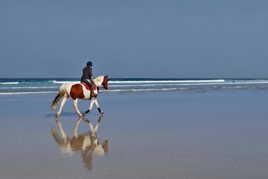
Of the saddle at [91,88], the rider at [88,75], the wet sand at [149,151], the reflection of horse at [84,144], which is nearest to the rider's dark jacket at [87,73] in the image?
the rider at [88,75]

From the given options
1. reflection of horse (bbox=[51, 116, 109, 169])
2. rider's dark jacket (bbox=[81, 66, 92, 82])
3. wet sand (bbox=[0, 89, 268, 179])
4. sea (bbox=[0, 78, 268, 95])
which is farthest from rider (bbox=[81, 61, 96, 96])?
sea (bbox=[0, 78, 268, 95])

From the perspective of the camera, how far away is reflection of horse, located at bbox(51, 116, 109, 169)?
257 inches

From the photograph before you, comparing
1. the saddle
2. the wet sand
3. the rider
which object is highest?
the rider

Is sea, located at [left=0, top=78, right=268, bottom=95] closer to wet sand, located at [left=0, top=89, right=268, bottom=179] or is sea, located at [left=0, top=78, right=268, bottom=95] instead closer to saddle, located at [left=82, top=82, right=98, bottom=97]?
saddle, located at [left=82, top=82, right=98, bottom=97]

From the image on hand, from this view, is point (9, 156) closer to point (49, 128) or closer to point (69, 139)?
point (69, 139)

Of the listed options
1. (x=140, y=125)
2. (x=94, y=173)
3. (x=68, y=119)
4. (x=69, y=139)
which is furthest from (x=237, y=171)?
(x=68, y=119)

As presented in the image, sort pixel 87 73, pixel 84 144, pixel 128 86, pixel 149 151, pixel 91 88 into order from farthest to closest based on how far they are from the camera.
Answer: pixel 128 86
pixel 91 88
pixel 87 73
pixel 84 144
pixel 149 151

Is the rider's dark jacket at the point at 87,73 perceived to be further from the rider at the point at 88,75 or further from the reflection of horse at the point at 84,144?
the reflection of horse at the point at 84,144

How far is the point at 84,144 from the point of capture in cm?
750

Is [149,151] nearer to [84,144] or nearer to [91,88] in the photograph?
[84,144]

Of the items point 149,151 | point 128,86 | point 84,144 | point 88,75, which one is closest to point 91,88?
point 88,75

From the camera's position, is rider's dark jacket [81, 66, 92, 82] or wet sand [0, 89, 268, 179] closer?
wet sand [0, 89, 268, 179]

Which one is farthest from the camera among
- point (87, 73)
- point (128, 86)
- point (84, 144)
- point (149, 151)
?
point (128, 86)

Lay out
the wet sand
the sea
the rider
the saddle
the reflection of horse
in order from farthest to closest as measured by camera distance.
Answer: the sea < the saddle < the rider < the reflection of horse < the wet sand
